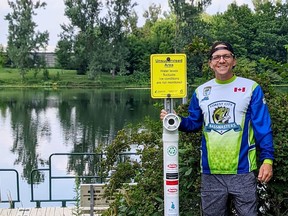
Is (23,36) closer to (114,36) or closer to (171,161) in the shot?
(114,36)

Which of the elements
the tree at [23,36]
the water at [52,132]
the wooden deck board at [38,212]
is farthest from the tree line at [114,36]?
the wooden deck board at [38,212]

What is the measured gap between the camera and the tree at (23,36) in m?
55.9

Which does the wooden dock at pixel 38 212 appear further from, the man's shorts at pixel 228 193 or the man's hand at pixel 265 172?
the man's hand at pixel 265 172

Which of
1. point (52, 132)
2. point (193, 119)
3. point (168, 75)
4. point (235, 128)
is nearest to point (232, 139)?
point (235, 128)

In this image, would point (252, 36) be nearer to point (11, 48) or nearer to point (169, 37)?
point (169, 37)

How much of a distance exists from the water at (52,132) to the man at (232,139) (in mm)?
3765

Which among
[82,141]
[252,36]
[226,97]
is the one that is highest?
[252,36]

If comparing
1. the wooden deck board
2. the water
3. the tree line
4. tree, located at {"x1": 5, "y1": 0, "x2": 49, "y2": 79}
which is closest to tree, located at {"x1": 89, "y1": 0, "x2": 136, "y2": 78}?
the tree line

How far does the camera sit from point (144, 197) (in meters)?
4.09

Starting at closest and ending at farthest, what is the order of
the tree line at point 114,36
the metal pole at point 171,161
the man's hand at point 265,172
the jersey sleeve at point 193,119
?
the man's hand at point 265,172 → the metal pole at point 171,161 → the jersey sleeve at point 193,119 → the tree line at point 114,36

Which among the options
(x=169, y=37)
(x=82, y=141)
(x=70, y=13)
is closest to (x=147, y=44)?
(x=169, y=37)

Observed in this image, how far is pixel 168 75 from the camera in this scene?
3623mm

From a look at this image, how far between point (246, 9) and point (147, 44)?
1334cm

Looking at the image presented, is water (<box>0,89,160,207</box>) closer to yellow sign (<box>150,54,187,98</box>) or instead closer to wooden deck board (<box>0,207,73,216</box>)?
wooden deck board (<box>0,207,73,216</box>)
